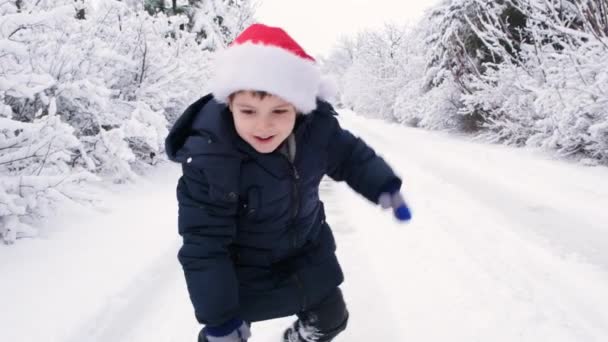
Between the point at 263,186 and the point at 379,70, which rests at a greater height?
the point at 263,186

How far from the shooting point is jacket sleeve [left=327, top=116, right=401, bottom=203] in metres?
1.57

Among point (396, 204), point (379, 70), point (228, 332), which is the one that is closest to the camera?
point (228, 332)

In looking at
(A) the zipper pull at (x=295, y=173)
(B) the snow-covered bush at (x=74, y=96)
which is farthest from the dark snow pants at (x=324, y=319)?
(B) the snow-covered bush at (x=74, y=96)

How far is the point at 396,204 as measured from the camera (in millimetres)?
1542

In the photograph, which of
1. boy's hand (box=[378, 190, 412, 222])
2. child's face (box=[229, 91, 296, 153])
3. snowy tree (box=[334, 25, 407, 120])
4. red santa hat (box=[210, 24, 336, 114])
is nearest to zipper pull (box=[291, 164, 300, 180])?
child's face (box=[229, 91, 296, 153])

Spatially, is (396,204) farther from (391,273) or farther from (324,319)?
(391,273)

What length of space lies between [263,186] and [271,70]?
392 mm

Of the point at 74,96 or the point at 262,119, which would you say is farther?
the point at 74,96

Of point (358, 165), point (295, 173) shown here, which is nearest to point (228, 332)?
point (295, 173)

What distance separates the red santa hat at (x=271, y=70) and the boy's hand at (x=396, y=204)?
431 millimetres

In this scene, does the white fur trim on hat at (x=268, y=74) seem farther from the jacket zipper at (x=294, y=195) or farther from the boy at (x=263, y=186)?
the jacket zipper at (x=294, y=195)

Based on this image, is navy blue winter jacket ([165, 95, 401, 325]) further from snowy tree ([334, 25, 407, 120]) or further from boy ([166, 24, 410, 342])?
snowy tree ([334, 25, 407, 120])

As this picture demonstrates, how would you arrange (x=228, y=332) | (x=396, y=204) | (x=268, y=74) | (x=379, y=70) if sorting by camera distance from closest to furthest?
1. (x=228, y=332)
2. (x=268, y=74)
3. (x=396, y=204)
4. (x=379, y=70)

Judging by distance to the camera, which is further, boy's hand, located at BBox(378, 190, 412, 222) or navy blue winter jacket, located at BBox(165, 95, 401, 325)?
boy's hand, located at BBox(378, 190, 412, 222)
